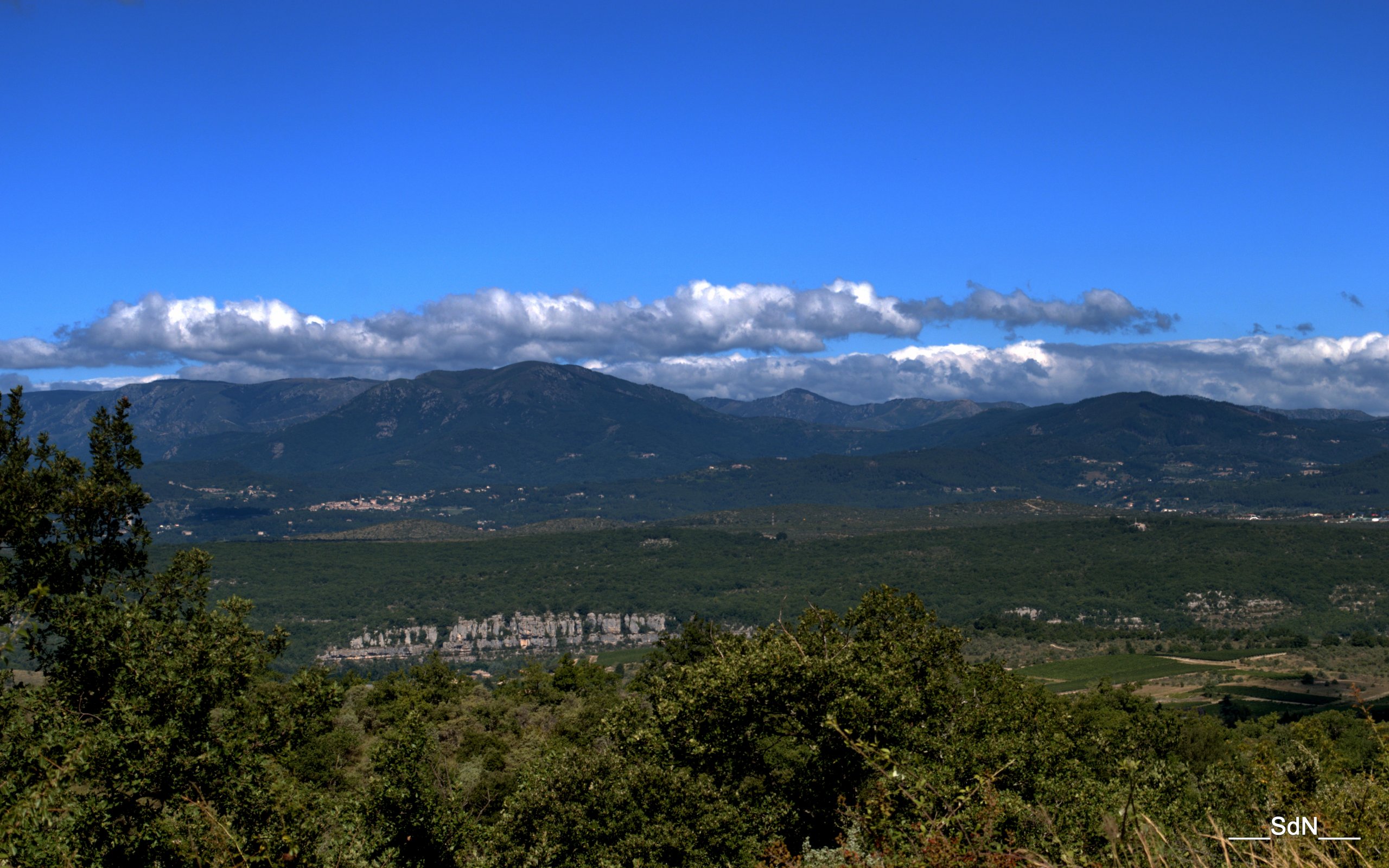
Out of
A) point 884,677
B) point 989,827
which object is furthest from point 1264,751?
point 989,827

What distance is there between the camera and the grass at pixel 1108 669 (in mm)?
126250

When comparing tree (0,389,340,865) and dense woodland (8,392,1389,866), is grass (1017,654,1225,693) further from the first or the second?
tree (0,389,340,865)

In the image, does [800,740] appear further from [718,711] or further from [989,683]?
[989,683]

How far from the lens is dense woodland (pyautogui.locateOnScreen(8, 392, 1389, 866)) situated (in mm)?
15344

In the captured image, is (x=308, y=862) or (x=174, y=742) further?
(x=174, y=742)

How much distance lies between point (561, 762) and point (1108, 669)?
129949 millimetres

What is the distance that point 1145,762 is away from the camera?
1436 inches

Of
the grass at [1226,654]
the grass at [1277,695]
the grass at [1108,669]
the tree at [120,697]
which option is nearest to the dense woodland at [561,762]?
the tree at [120,697]

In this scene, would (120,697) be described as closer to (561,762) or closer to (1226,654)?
(561,762)

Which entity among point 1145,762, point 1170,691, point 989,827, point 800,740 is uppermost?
point 989,827

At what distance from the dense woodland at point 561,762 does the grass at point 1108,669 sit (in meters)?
91.3

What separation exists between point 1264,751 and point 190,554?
40987 mm

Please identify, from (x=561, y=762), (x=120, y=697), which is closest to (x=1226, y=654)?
(x=561, y=762)

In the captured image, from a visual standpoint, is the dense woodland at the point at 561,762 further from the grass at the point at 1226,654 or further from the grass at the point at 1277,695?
the grass at the point at 1226,654
